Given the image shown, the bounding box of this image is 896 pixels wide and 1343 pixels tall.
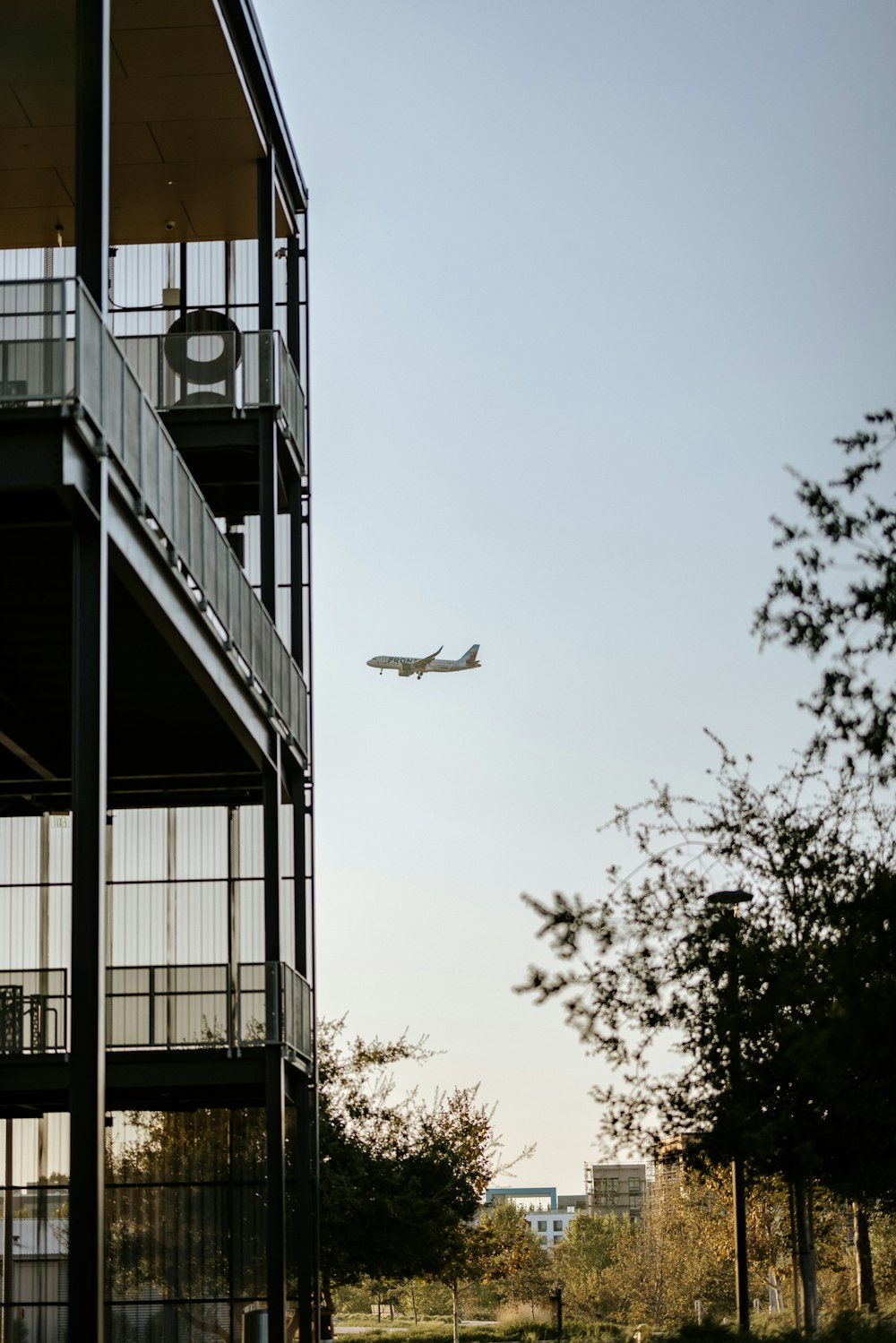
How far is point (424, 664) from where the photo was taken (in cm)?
A: 11531

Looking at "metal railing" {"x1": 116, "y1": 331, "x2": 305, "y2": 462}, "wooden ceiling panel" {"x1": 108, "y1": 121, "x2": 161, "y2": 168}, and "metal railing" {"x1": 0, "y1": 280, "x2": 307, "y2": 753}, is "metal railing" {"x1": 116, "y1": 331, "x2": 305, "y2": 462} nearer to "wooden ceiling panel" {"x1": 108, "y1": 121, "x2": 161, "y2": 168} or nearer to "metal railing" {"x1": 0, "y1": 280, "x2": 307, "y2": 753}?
"wooden ceiling panel" {"x1": 108, "y1": 121, "x2": 161, "y2": 168}

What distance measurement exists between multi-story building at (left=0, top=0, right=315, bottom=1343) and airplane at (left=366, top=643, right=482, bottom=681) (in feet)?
262

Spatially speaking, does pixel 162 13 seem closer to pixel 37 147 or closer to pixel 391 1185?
pixel 37 147

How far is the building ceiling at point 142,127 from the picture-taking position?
2341 cm

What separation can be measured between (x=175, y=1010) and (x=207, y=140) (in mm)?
13407

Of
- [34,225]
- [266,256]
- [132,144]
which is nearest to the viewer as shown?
[132,144]

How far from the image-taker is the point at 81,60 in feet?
56.4

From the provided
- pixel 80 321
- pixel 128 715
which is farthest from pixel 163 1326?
pixel 80 321

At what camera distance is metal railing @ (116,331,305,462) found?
26359 millimetres

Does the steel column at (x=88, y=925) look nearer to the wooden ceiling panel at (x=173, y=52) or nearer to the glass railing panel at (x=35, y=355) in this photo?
the glass railing panel at (x=35, y=355)

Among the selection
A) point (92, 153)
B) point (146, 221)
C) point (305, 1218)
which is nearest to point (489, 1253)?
point (305, 1218)

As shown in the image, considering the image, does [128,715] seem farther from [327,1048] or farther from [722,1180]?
[327,1048]

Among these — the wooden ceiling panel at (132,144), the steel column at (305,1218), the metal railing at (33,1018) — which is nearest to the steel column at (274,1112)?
the metal railing at (33,1018)

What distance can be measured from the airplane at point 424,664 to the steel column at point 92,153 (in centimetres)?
→ 9722
